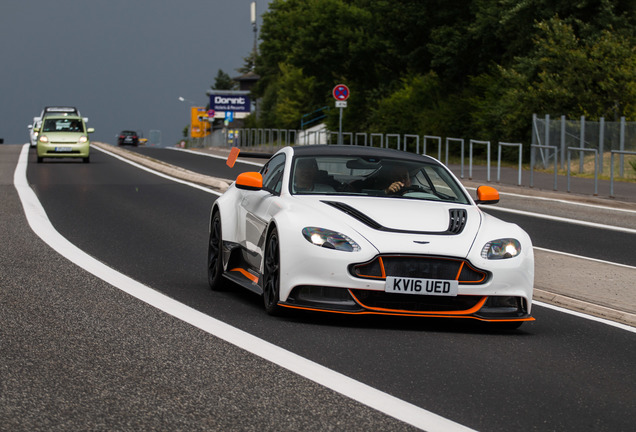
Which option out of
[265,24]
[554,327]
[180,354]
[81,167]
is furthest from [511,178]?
[265,24]

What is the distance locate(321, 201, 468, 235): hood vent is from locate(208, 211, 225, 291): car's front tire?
Result: 1629 millimetres

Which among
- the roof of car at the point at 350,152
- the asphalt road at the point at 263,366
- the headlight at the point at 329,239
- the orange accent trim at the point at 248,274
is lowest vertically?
the asphalt road at the point at 263,366

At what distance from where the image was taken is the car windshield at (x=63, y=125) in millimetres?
40281

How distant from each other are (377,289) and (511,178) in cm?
2390

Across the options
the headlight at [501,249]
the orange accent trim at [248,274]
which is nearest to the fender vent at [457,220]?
the headlight at [501,249]

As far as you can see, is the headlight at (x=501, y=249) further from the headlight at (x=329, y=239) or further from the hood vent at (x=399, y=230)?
the headlight at (x=329, y=239)

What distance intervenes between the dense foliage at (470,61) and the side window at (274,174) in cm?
2849

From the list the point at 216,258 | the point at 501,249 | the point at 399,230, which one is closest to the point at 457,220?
the point at 501,249

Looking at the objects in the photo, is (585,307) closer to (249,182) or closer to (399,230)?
(399,230)

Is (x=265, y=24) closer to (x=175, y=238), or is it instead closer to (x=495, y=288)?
(x=175, y=238)

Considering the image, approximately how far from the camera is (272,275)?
27.3 ft

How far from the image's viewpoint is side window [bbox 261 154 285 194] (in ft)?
30.8

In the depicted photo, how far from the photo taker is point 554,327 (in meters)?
8.54

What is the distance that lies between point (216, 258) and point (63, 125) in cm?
3190
